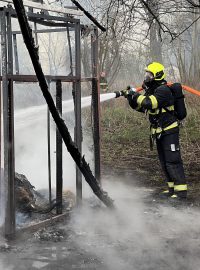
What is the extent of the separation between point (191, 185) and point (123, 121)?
17.1 feet

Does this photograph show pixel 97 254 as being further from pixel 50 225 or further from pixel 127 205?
pixel 127 205

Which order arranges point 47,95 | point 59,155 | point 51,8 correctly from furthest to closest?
1. point 59,155
2. point 51,8
3. point 47,95

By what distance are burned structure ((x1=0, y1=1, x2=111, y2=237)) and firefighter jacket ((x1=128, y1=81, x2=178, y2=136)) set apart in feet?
2.31

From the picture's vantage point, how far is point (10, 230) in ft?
12.7

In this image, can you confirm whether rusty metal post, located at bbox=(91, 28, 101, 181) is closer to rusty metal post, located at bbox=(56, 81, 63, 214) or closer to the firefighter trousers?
rusty metal post, located at bbox=(56, 81, 63, 214)

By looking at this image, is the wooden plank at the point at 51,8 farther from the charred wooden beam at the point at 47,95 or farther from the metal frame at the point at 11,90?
the charred wooden beam at the point at 47,95

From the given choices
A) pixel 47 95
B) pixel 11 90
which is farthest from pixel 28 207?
pixel 47 95

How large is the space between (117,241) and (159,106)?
1.99 meters

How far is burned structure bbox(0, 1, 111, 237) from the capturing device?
367cm

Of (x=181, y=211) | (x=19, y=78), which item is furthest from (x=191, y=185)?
(x=19, y=78)

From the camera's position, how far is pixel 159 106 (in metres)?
5.39

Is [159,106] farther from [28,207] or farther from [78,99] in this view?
[28,207]

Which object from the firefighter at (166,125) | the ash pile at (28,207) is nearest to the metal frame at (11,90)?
the ash pile at (28,207)

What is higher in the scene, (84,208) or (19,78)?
(19,78)
